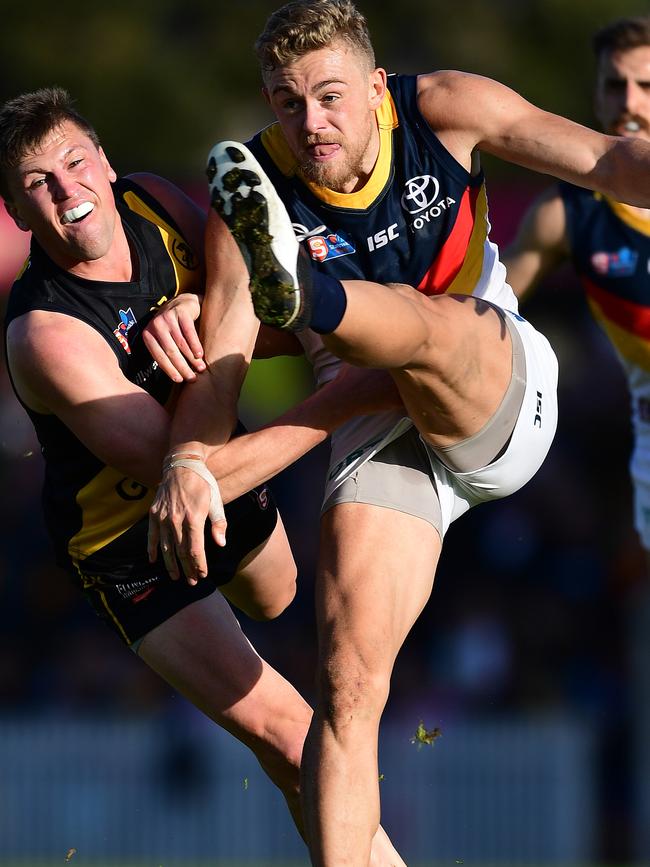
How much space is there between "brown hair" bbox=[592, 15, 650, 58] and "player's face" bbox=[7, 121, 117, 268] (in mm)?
2718

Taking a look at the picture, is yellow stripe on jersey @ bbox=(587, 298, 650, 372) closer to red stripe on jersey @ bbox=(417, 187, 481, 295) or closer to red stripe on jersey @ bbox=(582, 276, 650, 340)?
red stripe on jersey @ bbox=(582, 276, 650, 340)

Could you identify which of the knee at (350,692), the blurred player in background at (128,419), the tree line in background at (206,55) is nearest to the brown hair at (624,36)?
the blurred player in background at (128,419)

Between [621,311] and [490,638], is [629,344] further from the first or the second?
[490,638]

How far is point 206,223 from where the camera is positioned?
513cm

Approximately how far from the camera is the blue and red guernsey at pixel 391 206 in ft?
15.8

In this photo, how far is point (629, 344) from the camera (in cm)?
662

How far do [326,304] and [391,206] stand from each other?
2.83 feet

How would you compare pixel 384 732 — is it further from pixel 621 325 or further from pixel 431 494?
pixel 431 494

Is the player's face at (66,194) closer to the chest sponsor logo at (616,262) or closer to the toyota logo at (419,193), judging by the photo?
the toyota logo at (419,193)

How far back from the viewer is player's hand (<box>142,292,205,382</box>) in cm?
461

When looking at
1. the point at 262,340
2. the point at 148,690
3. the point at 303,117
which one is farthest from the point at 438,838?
the point at 303,117

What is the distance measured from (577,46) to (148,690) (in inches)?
452

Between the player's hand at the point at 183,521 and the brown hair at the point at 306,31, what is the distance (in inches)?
52.8

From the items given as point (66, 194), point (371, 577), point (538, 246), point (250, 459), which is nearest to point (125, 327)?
point (66, 194)
